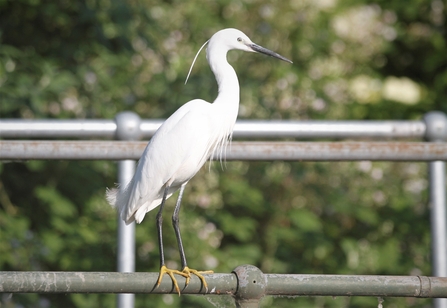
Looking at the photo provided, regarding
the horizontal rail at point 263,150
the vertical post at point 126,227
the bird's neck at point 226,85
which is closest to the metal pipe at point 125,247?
the vertical post at point 126,227

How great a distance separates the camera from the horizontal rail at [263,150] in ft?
6.16

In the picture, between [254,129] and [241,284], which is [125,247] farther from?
[241,284]

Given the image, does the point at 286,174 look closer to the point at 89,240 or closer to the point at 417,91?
the point at 89,240

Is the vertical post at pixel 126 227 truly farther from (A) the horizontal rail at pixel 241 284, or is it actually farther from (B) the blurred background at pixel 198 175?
(B) the blurred background at pixel 198 175

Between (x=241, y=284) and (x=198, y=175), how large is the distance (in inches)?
84.9

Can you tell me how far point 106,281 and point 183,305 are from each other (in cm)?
179

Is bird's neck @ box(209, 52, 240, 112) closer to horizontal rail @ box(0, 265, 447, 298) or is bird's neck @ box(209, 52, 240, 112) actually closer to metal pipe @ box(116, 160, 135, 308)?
metal pipe @ box(116, 160, 135, 308)

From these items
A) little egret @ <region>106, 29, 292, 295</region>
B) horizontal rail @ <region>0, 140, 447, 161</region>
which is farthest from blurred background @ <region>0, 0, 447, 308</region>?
horizontal rail @ <region>0, 140, 447, 161</region>

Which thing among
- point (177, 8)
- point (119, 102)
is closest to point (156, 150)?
point (119, 102)

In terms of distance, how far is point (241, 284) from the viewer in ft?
4.26

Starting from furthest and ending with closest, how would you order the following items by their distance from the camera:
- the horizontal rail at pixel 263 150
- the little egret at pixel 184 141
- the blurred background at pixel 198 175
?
the blurred background at pixel 198 175, the little egret at pixel 184 141, the horizontal rail at pixel 263 150

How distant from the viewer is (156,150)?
1.98m

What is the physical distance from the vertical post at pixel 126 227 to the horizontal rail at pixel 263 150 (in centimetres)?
12

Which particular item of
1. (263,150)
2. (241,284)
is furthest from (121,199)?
(241,284)
